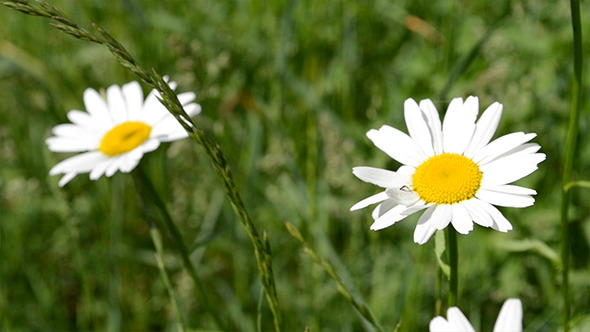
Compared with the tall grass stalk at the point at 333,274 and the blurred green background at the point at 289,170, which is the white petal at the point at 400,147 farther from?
the blurred green background at the point at 289,170

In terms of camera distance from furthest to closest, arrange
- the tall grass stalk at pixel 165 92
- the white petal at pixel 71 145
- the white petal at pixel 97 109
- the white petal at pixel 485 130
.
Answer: the white petal at pixel 97 109 < the white petal at pixel 71 145 < the white petal at pixel 485 130 < the tall grass stalk at pixel 165 92

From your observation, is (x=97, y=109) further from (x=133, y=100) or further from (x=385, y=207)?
(x=385, y=207)

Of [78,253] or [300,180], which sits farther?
[300,180]

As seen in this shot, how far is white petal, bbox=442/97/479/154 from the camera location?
1.47 metres

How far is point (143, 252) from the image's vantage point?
3.00m

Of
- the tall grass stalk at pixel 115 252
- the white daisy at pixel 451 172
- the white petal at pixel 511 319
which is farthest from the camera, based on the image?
the tall grass stalk at pixel 115 252

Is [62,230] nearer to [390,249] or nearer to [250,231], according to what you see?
[390,249]

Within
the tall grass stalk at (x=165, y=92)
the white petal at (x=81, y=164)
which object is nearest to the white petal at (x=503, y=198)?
the tall grass stalk at (x=165, y=92)

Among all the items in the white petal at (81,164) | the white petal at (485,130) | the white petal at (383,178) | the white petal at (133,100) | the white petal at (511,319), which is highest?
the white petal at (133,100)

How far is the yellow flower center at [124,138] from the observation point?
6.25 ft

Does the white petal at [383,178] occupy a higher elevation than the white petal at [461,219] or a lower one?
higher

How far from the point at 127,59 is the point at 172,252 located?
6.38 ft

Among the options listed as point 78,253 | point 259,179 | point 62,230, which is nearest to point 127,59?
point 78,253

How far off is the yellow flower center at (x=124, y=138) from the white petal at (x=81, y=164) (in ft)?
0.08
